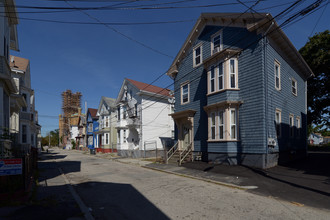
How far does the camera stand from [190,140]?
700 inches

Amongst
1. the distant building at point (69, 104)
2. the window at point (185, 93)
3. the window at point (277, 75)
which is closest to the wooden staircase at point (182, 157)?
the window at point (185, 93)

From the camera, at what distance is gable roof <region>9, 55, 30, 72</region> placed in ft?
74.9

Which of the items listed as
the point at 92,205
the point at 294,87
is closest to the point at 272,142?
the point at 294,87

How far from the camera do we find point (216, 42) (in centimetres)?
1638

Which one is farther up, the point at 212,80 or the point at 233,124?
the point at 212,80

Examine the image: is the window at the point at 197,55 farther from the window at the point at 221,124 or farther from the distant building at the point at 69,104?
the distant building at the point at 69,104

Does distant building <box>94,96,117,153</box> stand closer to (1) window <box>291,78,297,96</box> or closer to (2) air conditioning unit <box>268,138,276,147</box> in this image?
(1) window <box>291,78,297,96</box>

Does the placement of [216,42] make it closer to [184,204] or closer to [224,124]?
[224,124]

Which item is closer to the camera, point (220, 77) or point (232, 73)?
point (232, 73)

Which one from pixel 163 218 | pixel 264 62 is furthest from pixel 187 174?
pixel 264 62

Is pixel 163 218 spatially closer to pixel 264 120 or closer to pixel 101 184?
pixel 101 184

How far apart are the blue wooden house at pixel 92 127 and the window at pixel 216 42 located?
105ft

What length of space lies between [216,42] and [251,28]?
3.19 meters

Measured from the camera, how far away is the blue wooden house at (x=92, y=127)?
42594 millimetres
